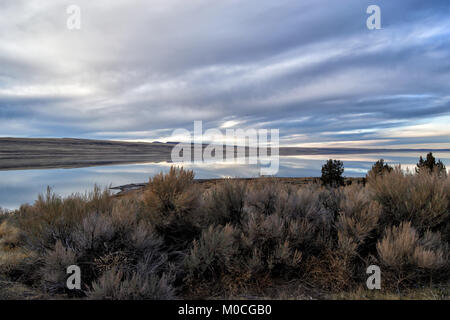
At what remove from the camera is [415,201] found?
541cm

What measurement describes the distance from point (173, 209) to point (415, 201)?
15.2 feet

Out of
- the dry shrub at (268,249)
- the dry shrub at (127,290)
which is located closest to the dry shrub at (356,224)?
the dry shrub at (268,249)

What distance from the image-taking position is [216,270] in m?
4.55

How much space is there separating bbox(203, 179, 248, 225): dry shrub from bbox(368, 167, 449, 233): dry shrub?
2.71 m

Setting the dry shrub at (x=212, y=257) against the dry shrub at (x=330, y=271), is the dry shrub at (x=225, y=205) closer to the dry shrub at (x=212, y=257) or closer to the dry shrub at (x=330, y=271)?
the dry shrub at (x=212, y=257)

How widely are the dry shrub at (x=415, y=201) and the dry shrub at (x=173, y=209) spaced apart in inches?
141

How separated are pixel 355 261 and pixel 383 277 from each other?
1.73ft

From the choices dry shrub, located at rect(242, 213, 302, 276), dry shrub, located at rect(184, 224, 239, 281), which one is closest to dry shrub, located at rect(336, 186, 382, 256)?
dry shrub, located at rect(242, 213, 302, 276)

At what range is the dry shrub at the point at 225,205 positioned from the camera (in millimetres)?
5629

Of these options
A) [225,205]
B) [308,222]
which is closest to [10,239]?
[225,205]

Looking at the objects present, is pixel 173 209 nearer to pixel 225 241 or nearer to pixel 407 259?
pixel 225 241
